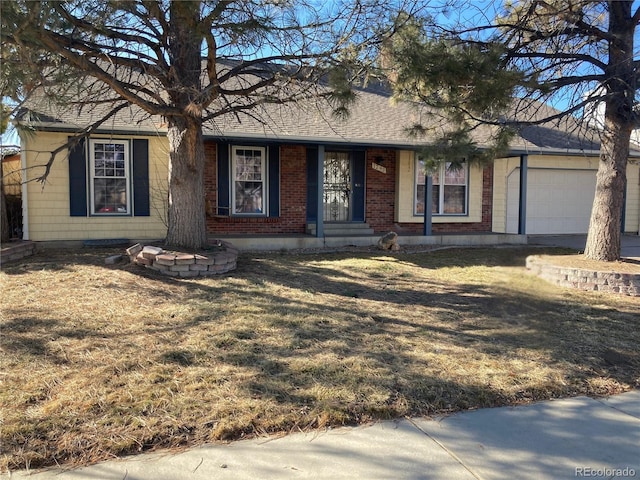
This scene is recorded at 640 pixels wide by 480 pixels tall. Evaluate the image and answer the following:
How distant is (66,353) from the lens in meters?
4.43

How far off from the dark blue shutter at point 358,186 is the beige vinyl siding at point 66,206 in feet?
16.4

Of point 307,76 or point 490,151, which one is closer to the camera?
point 307,76

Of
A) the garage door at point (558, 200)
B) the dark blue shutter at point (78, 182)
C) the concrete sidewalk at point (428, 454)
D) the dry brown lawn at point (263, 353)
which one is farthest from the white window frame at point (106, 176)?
the garage door at point (558, 200)

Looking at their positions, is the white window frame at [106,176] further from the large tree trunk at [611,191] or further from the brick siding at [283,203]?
the large tree trunk at [611,191]

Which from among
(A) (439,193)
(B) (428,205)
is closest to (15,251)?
(B) (428,205)

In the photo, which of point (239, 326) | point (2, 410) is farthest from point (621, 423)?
point (2, 410)

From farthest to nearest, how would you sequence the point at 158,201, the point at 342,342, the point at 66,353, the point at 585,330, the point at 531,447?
the point at 158,201, the point at 585,330, the point at 342,342, the point at 66,353, the point at 531,447

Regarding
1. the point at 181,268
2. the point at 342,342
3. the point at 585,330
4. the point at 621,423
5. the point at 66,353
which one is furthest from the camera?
the point at 181,268

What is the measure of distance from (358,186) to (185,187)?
22.0 ft

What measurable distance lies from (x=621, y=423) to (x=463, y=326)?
7.37 feet

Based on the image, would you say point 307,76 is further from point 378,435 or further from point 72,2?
point 378,435

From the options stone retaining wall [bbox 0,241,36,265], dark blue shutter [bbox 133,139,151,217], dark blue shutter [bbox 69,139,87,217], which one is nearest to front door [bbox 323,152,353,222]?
dark blue shutter [bbox 133,139,151,217]

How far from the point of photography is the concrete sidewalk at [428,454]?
288 cm

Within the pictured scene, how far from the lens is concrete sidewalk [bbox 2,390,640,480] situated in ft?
9.43
